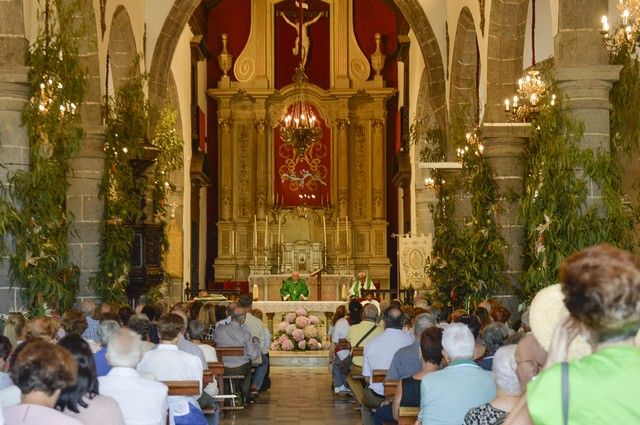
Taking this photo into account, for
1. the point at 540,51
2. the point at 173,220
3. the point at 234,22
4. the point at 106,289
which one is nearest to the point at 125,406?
the point at 106,289

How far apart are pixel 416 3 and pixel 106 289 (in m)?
7.46

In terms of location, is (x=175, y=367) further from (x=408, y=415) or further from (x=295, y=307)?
(x=295, y=307)

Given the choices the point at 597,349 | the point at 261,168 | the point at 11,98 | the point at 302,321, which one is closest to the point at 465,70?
the point at 302,321

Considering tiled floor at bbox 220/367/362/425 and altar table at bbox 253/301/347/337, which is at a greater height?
altar table at bbox 253/301/347/337

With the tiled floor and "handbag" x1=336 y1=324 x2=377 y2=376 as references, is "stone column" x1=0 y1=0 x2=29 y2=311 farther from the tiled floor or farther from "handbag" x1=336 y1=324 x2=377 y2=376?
"handbag" x1=336 y1=324 x2=377 y2=376

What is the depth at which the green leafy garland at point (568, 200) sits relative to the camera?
35.0ft

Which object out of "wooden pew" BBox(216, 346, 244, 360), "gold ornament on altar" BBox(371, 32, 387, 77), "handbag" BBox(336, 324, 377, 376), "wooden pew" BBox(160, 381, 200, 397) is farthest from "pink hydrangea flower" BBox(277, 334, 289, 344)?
"gold ornament on altar" BBox(371, 32, 387, 77)

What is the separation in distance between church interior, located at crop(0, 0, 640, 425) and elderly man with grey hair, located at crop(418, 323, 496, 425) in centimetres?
100

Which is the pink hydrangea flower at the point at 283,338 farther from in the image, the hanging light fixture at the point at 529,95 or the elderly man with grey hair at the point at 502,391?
the elderly man with grey hair at the point at 502,391

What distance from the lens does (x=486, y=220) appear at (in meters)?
14.8

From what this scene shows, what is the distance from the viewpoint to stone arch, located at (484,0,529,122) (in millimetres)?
14711

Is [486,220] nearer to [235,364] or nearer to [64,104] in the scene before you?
[235,364]

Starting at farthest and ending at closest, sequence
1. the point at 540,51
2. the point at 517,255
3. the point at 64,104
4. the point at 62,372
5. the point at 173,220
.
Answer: the point at 173,220, the point at 540,51, the point at 517,255, the point at 64,104, the point at 62,372

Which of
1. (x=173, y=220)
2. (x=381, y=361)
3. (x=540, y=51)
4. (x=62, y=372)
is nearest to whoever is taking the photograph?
(x=62, y=372)
